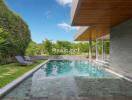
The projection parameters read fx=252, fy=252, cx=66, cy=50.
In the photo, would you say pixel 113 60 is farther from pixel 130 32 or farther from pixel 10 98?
pixel 10 98

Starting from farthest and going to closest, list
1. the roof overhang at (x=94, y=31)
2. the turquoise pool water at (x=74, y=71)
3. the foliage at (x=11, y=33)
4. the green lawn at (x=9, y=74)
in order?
the foliage at (x=11, y=33) → the roof overhang at (x=94, y=31) → the turquoise pool water at (x=74, y=71) → the green lawn at (x=9, y=74)

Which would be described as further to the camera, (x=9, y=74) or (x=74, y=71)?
(x=74, y=71)

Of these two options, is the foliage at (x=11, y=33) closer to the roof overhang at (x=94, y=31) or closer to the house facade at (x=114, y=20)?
the roof overhang at (x=94, y=31)

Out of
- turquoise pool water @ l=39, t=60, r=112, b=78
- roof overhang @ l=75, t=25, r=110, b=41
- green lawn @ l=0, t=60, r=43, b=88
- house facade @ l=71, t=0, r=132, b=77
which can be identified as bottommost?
turquoise pool water @ l=39, t=60, r=112, b=78

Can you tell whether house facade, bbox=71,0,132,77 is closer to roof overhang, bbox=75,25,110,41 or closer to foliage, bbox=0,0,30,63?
roof overhang, bbox=75,25,110,41

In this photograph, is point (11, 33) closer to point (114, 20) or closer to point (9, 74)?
point (9, 74)

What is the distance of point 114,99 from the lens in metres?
6.95

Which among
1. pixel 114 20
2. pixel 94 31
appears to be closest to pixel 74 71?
pixel 94 31

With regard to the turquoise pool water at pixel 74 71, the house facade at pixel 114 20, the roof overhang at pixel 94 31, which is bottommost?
the turquoise pool water at pixel 74 71

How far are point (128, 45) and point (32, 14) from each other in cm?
4680

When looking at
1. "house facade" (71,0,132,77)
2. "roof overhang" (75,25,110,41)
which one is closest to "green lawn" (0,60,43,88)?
"house facade" (71,0,132,77)

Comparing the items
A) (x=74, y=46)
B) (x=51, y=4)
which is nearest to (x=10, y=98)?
(x=74, y=46)

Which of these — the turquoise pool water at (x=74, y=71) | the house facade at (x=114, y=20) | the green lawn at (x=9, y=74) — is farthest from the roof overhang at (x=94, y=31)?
the green lawn at (x=9, y=74)

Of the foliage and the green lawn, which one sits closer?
the green lawn
